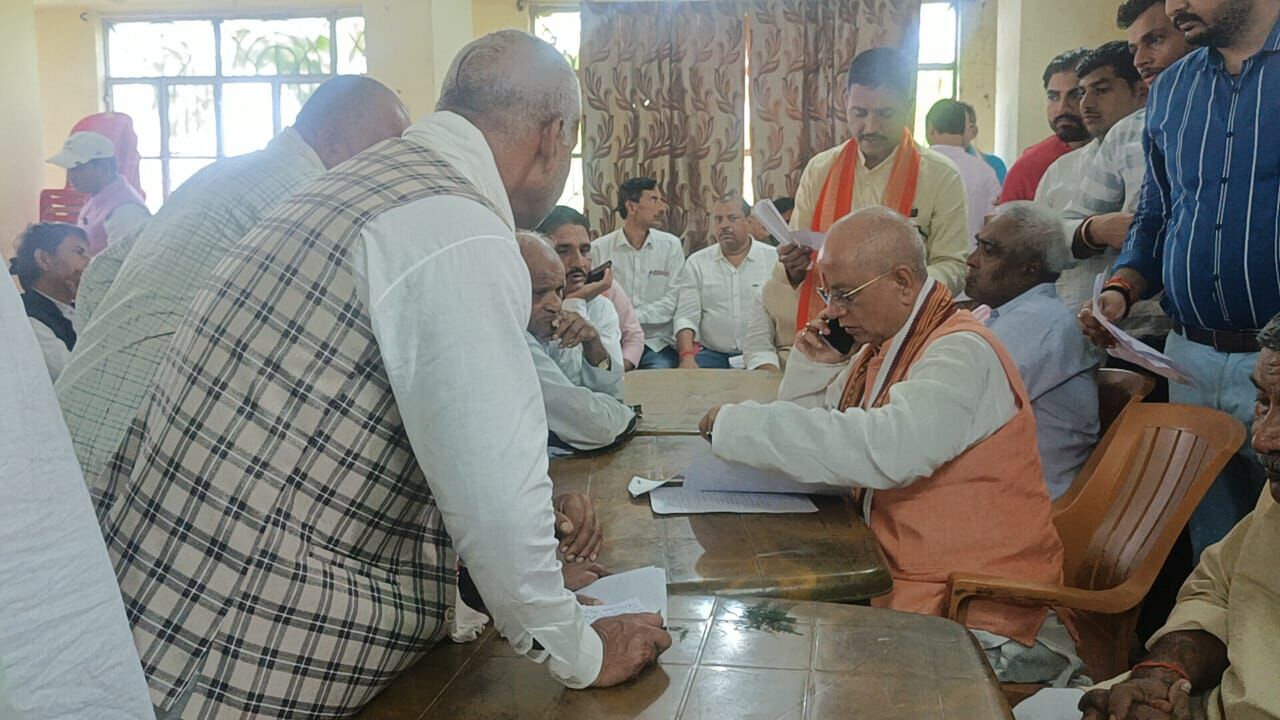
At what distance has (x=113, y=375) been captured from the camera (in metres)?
2.01

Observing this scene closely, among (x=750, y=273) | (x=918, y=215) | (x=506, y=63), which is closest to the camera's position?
(x=506, y=63)

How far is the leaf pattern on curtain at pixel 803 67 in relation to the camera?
8.52 meters

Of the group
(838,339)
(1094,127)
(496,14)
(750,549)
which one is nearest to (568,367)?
(838,339)

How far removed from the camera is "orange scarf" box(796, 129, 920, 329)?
4195 mm

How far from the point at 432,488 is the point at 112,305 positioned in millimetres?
1233

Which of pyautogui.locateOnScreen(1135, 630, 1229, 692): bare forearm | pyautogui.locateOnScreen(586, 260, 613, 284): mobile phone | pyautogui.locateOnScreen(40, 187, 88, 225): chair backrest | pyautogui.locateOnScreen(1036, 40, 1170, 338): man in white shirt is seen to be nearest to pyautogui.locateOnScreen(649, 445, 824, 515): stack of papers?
pyautogui.locateOnScreen(1135, 630, 1229, 692): bare forearm

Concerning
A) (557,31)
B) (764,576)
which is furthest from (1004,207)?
(557,31)

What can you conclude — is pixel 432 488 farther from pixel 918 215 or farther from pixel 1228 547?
pixel 918 215

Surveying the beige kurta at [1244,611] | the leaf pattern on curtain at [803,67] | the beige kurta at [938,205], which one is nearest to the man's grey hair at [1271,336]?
the beige kurta at [1244,611]

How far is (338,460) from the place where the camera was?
48.6 inches

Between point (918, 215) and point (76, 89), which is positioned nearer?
point (918, 215)

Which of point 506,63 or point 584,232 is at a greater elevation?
point 506,63

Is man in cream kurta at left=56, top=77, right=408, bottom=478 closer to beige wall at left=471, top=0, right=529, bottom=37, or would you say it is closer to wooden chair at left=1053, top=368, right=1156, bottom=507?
wooden chair at left=1053, top=368, right=1156, bottom=507

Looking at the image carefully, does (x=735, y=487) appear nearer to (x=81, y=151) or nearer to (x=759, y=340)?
(x=759, y=340)
